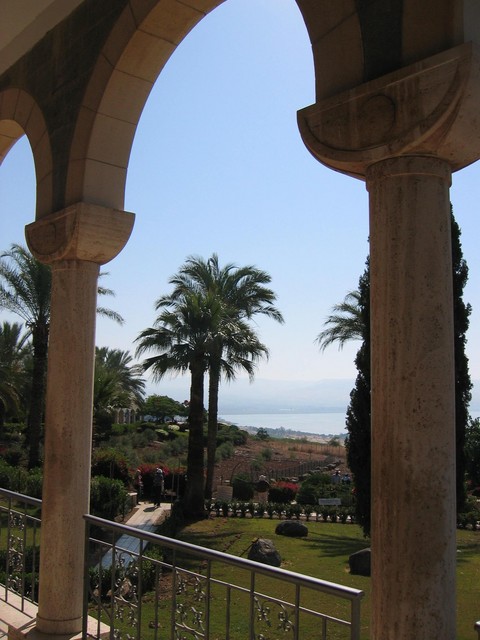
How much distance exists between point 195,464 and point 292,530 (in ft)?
10.5

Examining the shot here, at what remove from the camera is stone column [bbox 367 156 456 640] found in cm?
228

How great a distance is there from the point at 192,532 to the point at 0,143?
11380 mm

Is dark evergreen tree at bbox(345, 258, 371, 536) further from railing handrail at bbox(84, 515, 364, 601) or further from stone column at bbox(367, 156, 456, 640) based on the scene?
stone column at bbox(367, 156, 456, 640)

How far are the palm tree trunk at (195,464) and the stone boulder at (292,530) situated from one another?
7.71 ft

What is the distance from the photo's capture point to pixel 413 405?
236cm

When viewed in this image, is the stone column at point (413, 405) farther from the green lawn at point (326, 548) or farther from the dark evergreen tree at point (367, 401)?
the dark evergreen tree at point (367, 401)

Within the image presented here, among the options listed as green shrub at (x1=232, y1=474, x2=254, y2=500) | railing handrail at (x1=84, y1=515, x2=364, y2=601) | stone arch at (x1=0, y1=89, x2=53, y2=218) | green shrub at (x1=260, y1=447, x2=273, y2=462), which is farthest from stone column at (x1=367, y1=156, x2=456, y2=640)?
green shrub at (x1=260, y1=447, x2=273, y2=462)

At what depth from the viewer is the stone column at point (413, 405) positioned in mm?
2279

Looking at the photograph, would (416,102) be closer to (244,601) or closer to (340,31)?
(340,31)

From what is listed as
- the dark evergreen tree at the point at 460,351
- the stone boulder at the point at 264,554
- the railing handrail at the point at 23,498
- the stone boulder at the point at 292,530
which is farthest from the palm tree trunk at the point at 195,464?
the railing handrail at the point at 23,498

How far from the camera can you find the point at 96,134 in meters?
4.42

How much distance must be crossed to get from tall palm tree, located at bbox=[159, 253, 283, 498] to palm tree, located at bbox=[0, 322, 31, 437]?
8.05 m

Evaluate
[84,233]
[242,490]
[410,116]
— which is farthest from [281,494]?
[410,116]

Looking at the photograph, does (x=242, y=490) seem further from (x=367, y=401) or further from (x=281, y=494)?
(x=367, y=401)
